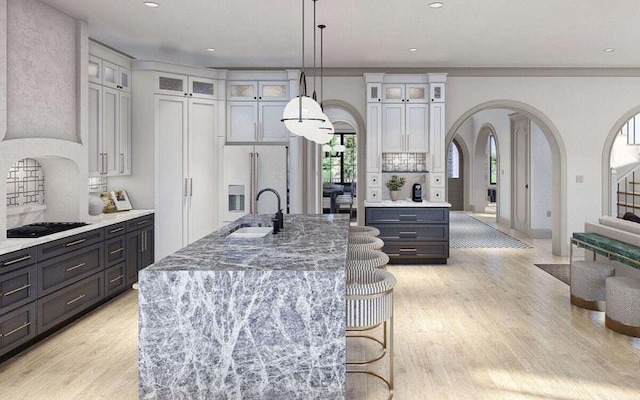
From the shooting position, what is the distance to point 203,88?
23.2 ft

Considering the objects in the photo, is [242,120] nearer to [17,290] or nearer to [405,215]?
[405,215]

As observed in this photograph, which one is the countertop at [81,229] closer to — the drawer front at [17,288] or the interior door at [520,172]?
the drawer front at [17,288]

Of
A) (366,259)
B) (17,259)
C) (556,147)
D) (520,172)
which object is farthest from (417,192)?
(17,259)

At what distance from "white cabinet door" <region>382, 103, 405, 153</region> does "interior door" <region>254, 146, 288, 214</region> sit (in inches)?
58.9

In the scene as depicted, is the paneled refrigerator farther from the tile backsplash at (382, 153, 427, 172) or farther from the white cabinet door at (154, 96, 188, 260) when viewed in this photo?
the tile backsplash at (382, 153, 427, 172)

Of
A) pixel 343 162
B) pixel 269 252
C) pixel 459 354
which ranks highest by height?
pixel 343 162

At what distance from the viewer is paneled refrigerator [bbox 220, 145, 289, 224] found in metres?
7.17

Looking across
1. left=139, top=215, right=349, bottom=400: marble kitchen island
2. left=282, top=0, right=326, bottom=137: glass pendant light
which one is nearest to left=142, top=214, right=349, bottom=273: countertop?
left=139, top=215, right=349, bottom=400: marble kitchen island

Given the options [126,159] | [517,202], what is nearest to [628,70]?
[517,202]

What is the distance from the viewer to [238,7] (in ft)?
16.0

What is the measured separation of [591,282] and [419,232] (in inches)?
105

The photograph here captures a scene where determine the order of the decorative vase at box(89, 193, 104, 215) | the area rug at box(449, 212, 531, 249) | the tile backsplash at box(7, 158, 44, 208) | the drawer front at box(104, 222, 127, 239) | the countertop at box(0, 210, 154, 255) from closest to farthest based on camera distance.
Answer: the countertop at box(0, 210, 154, 255)
the tile backsplash at box(7, 158, 44, 208)
the drawer front at box(104, 222, 127, 239)
the decorative vase at box(89, 193, 104, 215)
the area rug at box(449, 212, 531, 249)

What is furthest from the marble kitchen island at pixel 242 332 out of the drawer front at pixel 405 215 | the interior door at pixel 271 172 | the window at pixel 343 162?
the window at pixel 343 162

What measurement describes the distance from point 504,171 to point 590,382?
365 inches
